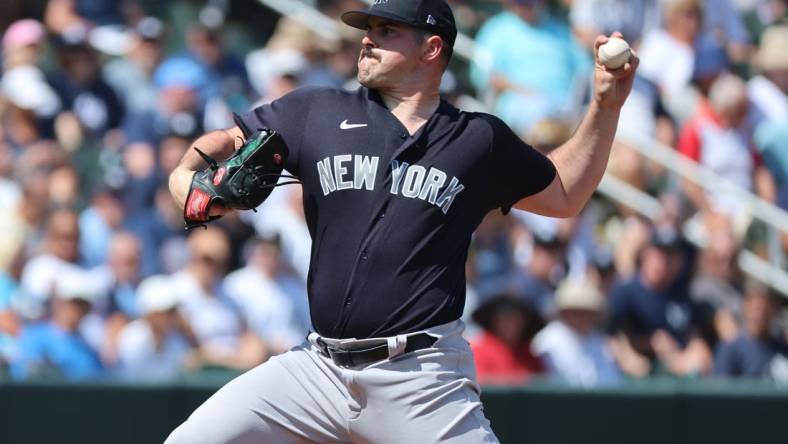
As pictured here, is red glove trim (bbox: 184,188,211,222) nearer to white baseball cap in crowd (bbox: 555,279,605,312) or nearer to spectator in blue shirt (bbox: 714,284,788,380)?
white baseball cap in crowd (bbox: 555,279,605,312)

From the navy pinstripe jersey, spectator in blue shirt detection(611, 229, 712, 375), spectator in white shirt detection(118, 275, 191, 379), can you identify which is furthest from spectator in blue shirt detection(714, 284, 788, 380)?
the navy pinstripe jersey

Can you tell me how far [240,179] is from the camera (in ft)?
14.3

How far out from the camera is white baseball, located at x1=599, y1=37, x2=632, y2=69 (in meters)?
4.72

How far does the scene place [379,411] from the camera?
4.45 m

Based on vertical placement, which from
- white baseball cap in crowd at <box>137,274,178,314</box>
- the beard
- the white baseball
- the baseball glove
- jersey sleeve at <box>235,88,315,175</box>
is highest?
the white baseball

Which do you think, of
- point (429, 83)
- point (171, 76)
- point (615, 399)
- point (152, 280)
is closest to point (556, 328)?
point (615, 399)

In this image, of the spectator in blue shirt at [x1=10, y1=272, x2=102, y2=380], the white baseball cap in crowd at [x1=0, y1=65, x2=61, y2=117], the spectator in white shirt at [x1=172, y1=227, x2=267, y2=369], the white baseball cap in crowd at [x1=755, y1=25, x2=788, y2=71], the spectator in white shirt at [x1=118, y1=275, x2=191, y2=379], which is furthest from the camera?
the white baseball cap in crowd at [x1=755, y1=25, x2=788, y2=71]

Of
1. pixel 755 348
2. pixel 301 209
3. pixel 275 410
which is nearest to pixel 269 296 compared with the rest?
pixel 301 209

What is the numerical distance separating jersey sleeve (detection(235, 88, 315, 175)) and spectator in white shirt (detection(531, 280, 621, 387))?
4039 mm

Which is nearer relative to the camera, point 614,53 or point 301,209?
point 614,53

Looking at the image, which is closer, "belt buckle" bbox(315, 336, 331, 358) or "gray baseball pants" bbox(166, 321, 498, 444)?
"gray baseball pants" bbox(166, 321, 498, 444)

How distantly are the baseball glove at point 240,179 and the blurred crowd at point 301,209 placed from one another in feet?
10.0

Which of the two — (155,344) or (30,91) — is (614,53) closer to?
(155,344)

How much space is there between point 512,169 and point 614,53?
51 cm
